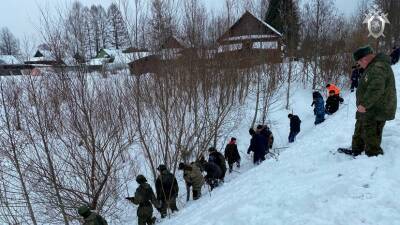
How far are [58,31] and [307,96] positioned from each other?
21.2 m

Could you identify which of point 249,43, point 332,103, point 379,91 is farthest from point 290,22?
point 379,91

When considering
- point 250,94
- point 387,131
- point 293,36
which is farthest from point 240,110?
point 387,131

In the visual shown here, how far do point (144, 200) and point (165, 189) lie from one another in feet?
2.99

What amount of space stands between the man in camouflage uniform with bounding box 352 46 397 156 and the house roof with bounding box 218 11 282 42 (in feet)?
36.0

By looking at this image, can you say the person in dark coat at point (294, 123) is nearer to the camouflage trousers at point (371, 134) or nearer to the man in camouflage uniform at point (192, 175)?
the man in camouflage uniform at point (192, 175)

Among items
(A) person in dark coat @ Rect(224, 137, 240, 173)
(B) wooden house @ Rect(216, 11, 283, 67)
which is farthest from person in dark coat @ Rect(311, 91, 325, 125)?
(B) wooden house @ Rect(216, 11, 283, 67)

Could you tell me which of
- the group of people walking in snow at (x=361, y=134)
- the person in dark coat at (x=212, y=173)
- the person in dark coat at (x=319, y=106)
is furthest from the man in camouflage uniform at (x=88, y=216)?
the person in dark coat at (x=319, y=106)

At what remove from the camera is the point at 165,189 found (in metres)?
9.59

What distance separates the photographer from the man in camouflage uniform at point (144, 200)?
866cm

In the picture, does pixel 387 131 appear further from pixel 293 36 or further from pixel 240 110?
pixel 293 36

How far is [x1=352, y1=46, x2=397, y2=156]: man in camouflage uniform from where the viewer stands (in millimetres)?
5305

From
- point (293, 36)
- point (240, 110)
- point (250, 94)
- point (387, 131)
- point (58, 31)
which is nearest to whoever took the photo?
point (387, 131)

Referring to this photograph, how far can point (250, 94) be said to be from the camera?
A: 25141 mm

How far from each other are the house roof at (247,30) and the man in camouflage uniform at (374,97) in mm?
10987
